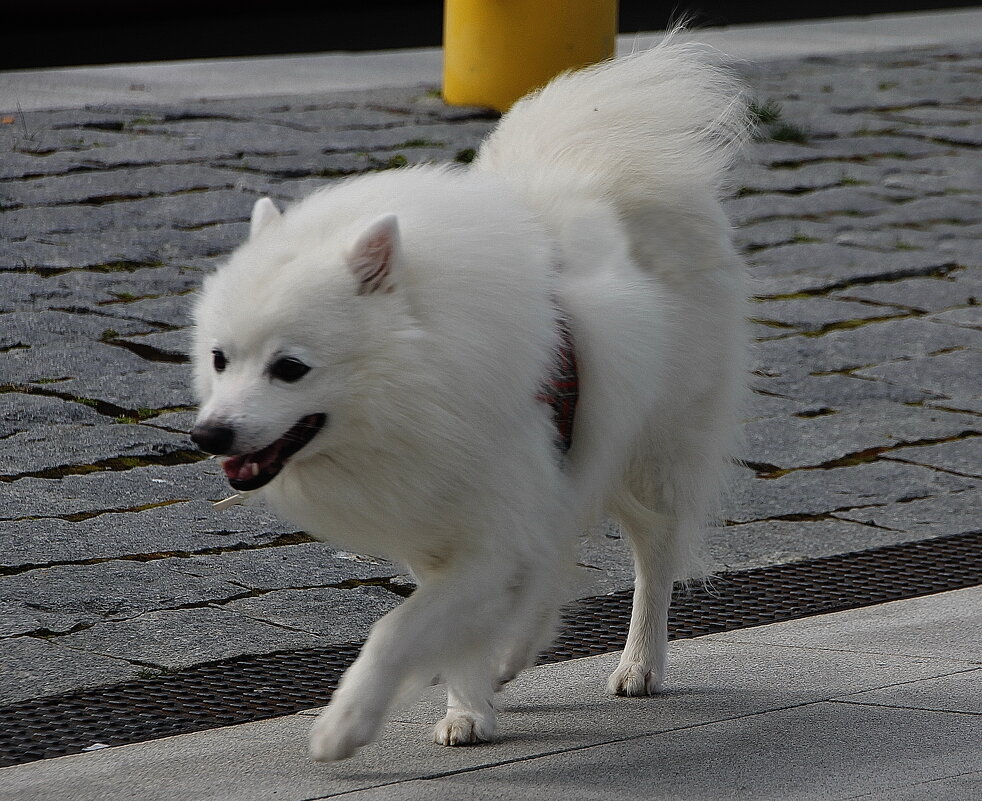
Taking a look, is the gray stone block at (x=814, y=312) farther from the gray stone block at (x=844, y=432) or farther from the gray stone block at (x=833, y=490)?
the gray stone block at (x=833, y=490)

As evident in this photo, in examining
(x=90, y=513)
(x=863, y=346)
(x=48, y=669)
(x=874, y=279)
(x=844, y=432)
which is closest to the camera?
(x=48, y=669)

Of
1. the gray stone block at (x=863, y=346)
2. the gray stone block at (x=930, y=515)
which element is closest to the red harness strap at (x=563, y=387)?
the gray stone block at (x=930, y=515)

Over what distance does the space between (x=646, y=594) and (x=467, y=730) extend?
71cm

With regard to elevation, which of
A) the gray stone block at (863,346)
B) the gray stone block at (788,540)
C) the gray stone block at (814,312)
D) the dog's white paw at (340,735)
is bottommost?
the gray stone block at (788,540)

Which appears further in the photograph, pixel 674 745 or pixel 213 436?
pixel 674 745

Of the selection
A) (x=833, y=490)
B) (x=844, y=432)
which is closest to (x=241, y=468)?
(x=833, y=490)

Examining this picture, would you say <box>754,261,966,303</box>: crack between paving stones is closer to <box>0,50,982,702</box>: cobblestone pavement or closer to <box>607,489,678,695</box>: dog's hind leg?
<box>0,50,982,702</box>: cobblestone pavement

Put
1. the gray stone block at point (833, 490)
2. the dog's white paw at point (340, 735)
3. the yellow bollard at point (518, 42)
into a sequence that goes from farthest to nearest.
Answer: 1. the yellow bollard at point (518, 42)
2. the gray stone block at point (833, 490)
3. the dog's white paw at point (340, 735)

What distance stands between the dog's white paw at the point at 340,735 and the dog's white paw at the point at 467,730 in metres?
0.50

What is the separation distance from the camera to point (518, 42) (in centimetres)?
946

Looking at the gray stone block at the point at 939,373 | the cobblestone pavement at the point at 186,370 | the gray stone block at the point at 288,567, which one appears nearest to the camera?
the cobblestone pavement at the point at 186,370

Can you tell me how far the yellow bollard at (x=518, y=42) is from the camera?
9.39 m

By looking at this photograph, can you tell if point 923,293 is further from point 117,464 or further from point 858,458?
point 117,464

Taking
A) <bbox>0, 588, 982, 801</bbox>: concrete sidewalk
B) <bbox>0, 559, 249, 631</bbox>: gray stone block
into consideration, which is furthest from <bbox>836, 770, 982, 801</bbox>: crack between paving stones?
<bbox>0, 559, 249, 631</bbox>: gray stone block
